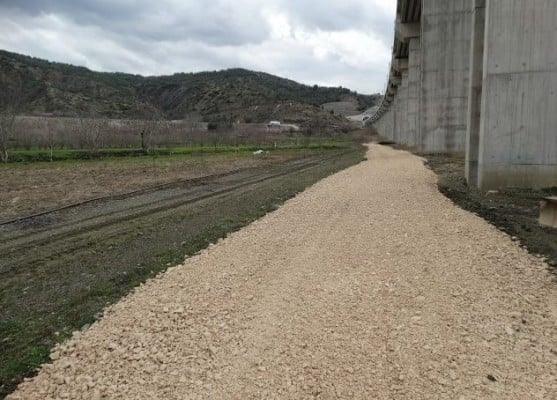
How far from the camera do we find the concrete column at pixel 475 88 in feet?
43.3

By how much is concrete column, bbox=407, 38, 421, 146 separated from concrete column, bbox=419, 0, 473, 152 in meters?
7.01

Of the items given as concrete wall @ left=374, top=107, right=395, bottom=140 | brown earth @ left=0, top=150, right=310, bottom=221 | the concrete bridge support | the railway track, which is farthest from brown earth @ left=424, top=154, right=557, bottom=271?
concrete wall @ left=374, top=107, right=395, bottom=140

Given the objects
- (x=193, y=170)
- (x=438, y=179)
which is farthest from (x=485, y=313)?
(x=193, y=170)

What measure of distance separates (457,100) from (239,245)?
976 inches

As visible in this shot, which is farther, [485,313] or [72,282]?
[72,282]

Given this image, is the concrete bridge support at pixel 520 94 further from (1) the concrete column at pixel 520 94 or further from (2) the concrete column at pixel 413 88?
(2) the concrete column at pixel 413 88

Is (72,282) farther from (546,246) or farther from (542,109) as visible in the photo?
(542,109)

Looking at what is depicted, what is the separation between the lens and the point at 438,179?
16344mm

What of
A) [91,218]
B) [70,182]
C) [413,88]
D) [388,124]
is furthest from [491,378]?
[388,124]

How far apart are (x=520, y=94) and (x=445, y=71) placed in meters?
18.9

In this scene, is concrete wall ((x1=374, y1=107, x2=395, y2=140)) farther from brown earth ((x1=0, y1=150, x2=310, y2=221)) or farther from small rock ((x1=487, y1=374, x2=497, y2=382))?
small rock ((x1=487, y1=374, x2=497, y2=382))

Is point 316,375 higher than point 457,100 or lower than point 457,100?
lower

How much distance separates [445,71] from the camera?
2856cm

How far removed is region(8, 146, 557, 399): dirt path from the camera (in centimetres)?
348
